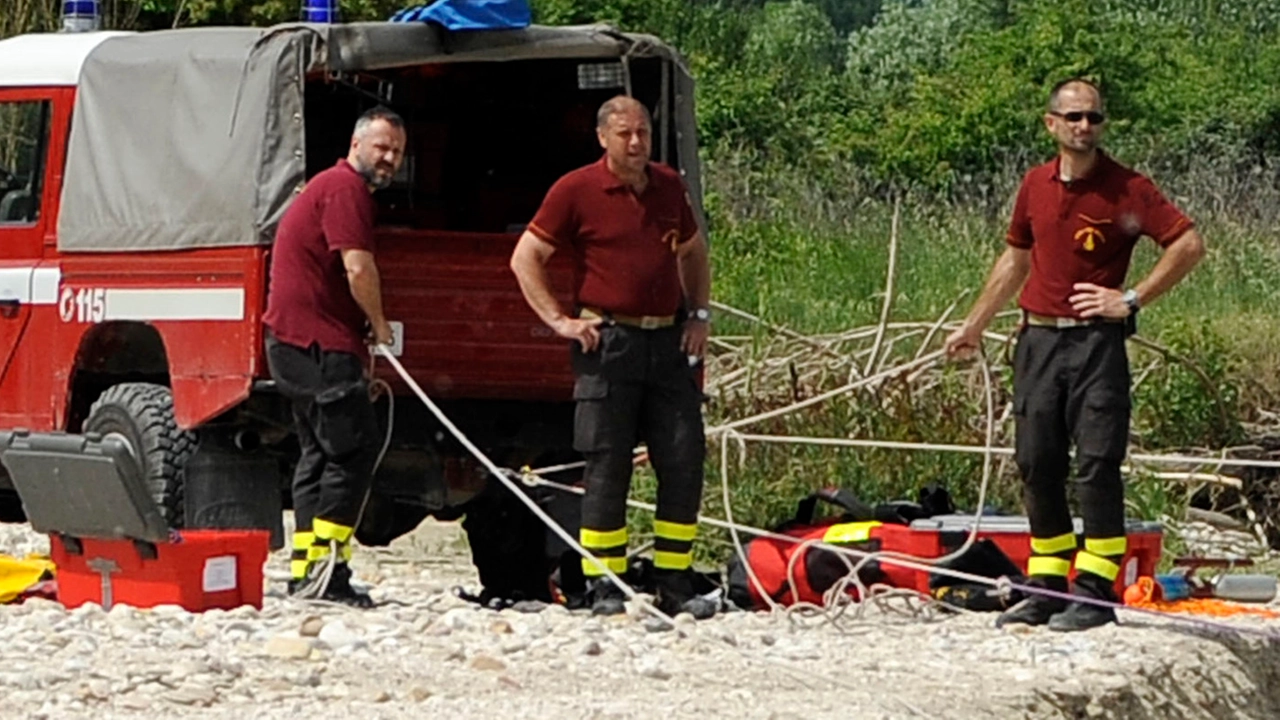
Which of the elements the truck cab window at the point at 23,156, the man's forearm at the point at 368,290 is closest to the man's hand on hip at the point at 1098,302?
the man's forearm at the point at 368,290

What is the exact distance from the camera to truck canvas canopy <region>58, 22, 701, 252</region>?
1116 centimetres

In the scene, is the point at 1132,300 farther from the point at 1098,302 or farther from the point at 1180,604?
the point at 1180,604

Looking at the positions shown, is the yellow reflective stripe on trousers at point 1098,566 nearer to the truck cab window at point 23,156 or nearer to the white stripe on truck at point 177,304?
the white stripe on truck at point 177,304

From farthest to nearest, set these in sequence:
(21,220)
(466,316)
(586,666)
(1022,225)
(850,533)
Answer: (21,220)
(466,316)
(850,533)
(1022,225)
(586,666)

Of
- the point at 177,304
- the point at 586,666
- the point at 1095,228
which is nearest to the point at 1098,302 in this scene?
the point at 1095,228

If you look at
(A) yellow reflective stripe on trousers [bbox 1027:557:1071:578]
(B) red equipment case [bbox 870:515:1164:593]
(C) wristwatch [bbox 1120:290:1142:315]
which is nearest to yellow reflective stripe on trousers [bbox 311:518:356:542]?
(B) red equipment case [bbox 870:515:1164:593]

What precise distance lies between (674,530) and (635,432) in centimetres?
42

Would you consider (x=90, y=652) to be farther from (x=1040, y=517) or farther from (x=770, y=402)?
(x=770, y=402)

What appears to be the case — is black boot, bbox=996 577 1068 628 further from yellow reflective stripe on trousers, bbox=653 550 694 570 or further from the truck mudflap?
the truck mudflap

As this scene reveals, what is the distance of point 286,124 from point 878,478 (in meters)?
4.17

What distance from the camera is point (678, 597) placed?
35.6 ft

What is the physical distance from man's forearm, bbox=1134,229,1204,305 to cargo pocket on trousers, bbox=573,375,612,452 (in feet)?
6.57

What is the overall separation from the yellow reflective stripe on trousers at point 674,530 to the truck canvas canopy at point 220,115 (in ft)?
5.88

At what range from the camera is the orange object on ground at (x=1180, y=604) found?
11312 mm
